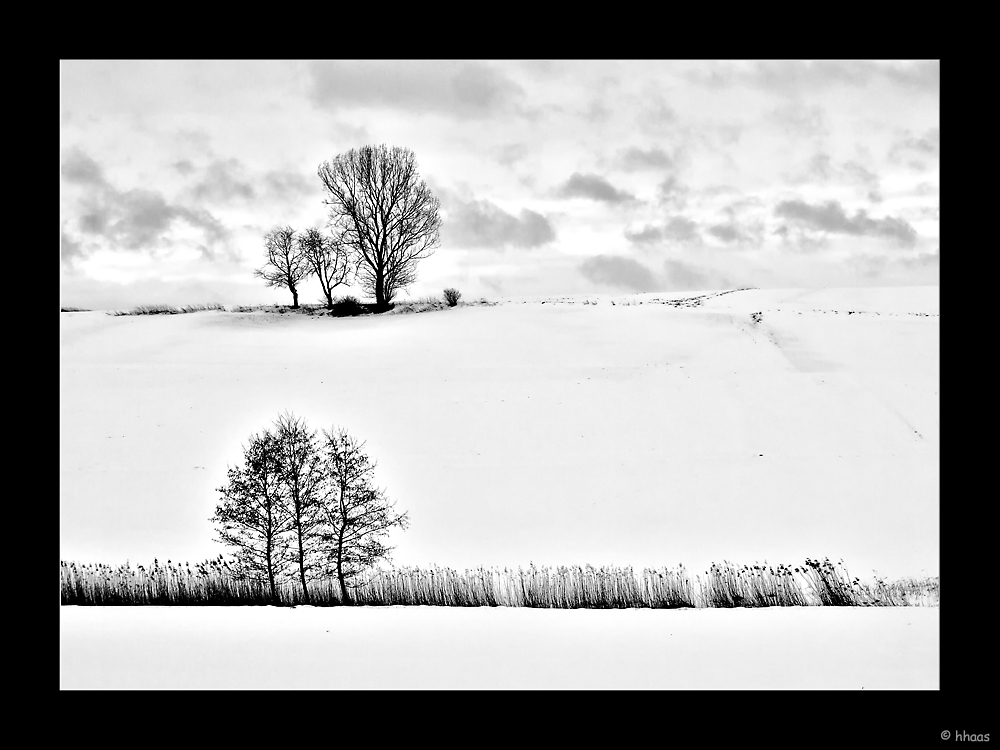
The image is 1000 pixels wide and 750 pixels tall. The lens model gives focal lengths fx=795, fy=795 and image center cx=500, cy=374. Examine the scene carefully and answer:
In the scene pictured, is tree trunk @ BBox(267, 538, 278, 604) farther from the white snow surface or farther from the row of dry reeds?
the white snow surface

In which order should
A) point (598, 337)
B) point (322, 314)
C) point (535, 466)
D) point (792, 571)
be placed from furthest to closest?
point (322, 314) → point (598, 337) → point (535, 466) → point (792, 571)

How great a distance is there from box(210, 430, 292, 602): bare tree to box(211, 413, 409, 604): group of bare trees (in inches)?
0.5

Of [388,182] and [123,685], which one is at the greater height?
[388,182]

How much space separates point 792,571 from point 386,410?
39.2 ft

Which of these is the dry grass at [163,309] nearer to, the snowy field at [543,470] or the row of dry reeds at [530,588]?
the snowy field at [543,470]

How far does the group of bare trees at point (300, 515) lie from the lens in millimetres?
10109

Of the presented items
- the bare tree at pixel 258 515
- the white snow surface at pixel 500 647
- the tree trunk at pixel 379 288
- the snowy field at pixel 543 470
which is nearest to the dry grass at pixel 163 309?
the snowy field at pixel 543 470

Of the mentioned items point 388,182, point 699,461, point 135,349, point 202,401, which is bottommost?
point 699,461

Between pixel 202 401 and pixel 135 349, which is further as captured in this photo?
pixel 135 349

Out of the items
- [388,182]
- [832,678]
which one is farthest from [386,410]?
[388,182]

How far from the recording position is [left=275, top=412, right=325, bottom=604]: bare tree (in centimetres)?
1023

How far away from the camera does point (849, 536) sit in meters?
12.9
